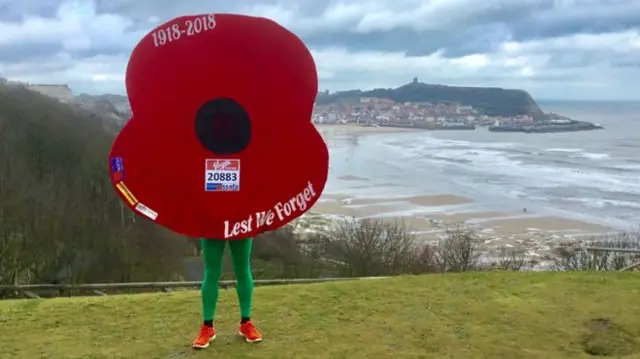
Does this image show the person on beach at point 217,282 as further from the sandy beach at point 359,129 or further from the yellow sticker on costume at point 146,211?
the sandy beach at point 359,129

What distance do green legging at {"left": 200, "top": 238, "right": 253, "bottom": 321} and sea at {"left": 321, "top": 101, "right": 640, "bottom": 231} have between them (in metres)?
31.6

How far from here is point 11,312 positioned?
6840 mm

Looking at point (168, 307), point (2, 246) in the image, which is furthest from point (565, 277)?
point (2, 246)

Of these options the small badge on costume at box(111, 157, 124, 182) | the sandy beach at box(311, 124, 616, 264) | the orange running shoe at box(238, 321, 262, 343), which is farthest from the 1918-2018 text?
the sandy beach at box(311, 124, 616, 264)

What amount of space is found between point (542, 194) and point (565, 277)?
35.9 m

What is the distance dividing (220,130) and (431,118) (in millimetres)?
113425

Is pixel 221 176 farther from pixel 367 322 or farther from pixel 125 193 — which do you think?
pixel 367 322

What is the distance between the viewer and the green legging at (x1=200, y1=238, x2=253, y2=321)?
206 inches

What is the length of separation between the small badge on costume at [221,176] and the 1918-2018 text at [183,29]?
2.97ft

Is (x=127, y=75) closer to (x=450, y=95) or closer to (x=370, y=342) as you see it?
(x=370, y=342)

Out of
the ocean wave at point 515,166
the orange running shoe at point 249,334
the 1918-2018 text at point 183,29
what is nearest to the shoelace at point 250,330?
the orange running shoe at point 249,334

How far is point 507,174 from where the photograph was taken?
5275 cm

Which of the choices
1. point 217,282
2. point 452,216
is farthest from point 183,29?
point 452,216

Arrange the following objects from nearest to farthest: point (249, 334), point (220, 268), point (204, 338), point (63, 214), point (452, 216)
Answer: point (220, 268), point (204, 338), point (249, 334), point (63, 214), point (452, 216)
